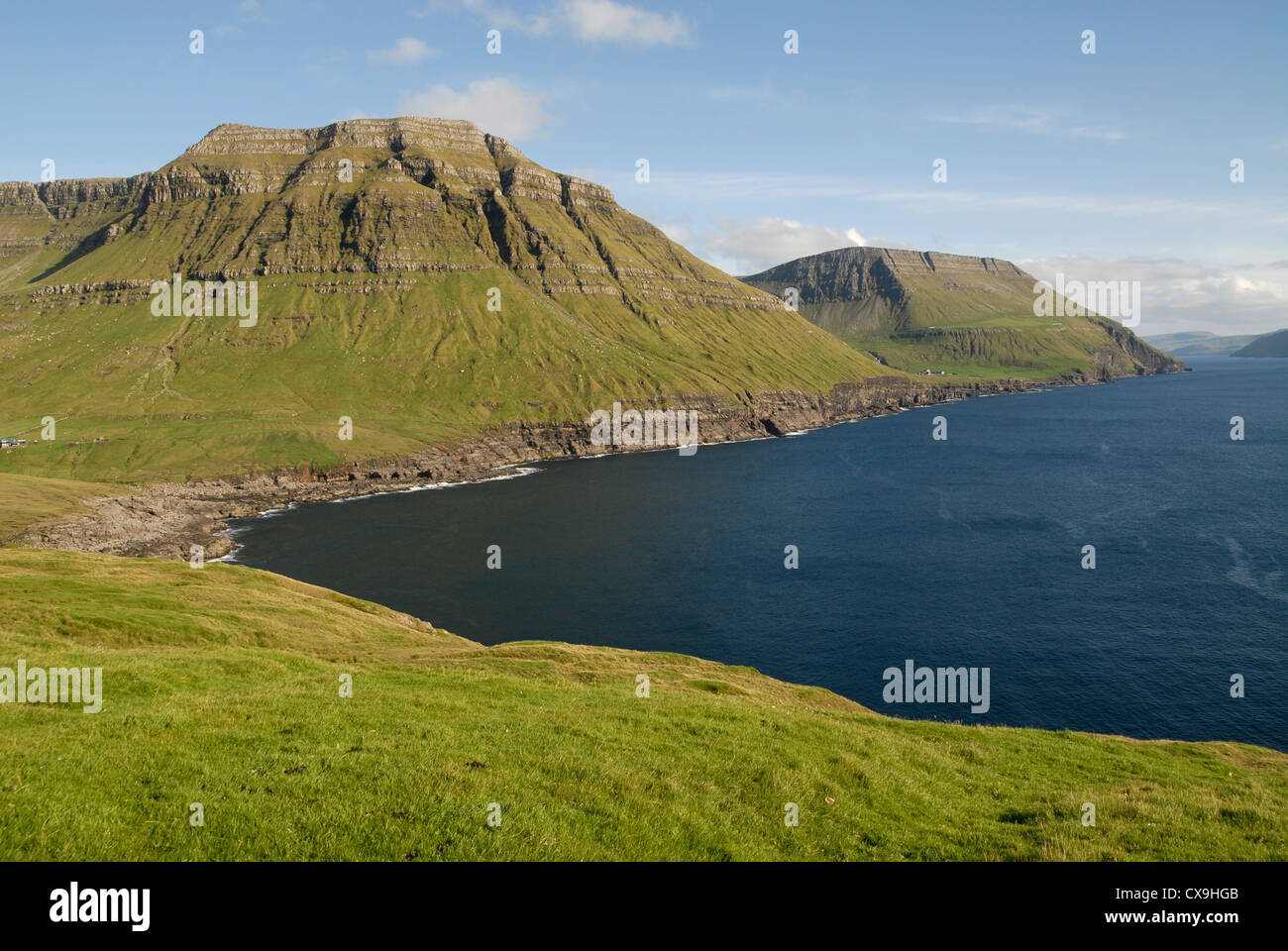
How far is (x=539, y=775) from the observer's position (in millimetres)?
23875

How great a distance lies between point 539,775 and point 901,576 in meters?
96.9

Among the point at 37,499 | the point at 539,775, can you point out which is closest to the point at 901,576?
the point at 539,775

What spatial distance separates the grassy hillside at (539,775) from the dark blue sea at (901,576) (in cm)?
3525

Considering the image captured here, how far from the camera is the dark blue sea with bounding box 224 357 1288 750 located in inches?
2995

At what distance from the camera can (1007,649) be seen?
83688 mm

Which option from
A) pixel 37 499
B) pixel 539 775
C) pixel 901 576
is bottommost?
pixel 901 576

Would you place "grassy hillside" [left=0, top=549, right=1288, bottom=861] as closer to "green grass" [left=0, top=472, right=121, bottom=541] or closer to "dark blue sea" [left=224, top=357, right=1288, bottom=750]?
"dark blue sea" [left=224, top=357, right=1288, bottom=750]

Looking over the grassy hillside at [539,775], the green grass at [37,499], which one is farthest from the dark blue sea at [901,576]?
the grassy hillside at [539,775]

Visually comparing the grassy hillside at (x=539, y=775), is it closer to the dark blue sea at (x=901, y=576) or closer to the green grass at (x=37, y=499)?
the dark blue sea at (x=901, y=576)

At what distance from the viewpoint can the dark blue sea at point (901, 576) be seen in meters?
76.1

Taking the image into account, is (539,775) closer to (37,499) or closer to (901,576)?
(901,576)

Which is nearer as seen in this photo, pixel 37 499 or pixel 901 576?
pixel 901 576
